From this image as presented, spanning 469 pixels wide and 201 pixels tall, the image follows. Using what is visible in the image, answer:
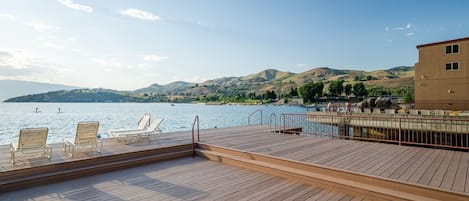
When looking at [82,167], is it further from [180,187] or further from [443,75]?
[443,75]

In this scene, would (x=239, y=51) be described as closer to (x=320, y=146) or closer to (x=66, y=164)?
(x=320, y=146)

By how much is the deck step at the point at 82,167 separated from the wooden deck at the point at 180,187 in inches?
7.3

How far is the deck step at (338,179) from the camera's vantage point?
12.5 feet

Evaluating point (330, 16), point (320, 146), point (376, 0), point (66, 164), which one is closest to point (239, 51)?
point (330, 16)

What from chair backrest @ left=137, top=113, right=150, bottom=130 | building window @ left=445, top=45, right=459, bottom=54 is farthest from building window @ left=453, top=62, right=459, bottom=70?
chair backrest @ left=137, top=113, right=150, bottom=130

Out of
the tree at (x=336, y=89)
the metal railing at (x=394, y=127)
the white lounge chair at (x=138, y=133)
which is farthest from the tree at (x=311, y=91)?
the white lounge chair at (x=138, y=133)

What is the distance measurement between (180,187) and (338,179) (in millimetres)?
2974

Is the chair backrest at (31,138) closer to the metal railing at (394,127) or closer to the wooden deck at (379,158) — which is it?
the wooden deck at (379,158)

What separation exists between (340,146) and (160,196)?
529cm

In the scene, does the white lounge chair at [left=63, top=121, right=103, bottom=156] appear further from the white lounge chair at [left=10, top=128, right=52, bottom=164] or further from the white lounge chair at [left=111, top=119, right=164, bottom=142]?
the white lounge chair at [left=111, top=119, right=164, bottom=142]

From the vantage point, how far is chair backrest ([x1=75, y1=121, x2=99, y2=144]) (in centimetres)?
624

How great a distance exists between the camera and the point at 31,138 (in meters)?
5.54

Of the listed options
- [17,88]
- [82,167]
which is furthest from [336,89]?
[17,88]

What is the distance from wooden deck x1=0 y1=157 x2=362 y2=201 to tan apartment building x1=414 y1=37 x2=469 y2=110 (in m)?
20.6
